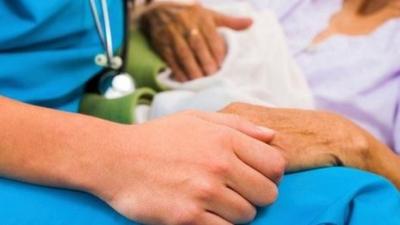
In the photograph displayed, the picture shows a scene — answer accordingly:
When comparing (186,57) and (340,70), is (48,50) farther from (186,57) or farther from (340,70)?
(340,70)

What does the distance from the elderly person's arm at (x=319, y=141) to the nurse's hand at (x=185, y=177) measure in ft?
0.25

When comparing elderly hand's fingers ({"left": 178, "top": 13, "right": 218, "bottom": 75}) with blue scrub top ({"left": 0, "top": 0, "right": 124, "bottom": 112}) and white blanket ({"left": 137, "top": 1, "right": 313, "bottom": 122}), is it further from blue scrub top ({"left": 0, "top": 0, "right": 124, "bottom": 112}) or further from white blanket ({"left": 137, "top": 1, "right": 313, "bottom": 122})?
blue scrub top ({"left": 0, "top": 0, "right": 124, "bottom": 112})

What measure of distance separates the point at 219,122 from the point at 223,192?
97 mm

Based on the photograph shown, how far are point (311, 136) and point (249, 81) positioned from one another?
0.97 ft

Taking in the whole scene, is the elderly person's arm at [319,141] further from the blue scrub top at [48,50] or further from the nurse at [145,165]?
the blue scrub top at [48,50]

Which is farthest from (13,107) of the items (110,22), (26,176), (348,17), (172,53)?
(348,17)

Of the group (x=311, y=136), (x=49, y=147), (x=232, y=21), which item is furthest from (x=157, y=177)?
(x=232, y=21)

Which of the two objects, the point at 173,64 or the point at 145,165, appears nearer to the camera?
the point at 145,165

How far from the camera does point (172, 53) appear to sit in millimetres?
1225

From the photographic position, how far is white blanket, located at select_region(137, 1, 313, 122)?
108 cm

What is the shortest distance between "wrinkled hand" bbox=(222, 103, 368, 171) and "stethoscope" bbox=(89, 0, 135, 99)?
243mm

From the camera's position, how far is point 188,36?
1241 mm

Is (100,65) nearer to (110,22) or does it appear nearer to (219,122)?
(110,22)

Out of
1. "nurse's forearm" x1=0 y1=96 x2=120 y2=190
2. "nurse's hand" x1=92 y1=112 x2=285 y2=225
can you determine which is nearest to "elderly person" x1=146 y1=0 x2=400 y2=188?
"nurse's hand" x1=92 y1=112 x2=285 y2=225
